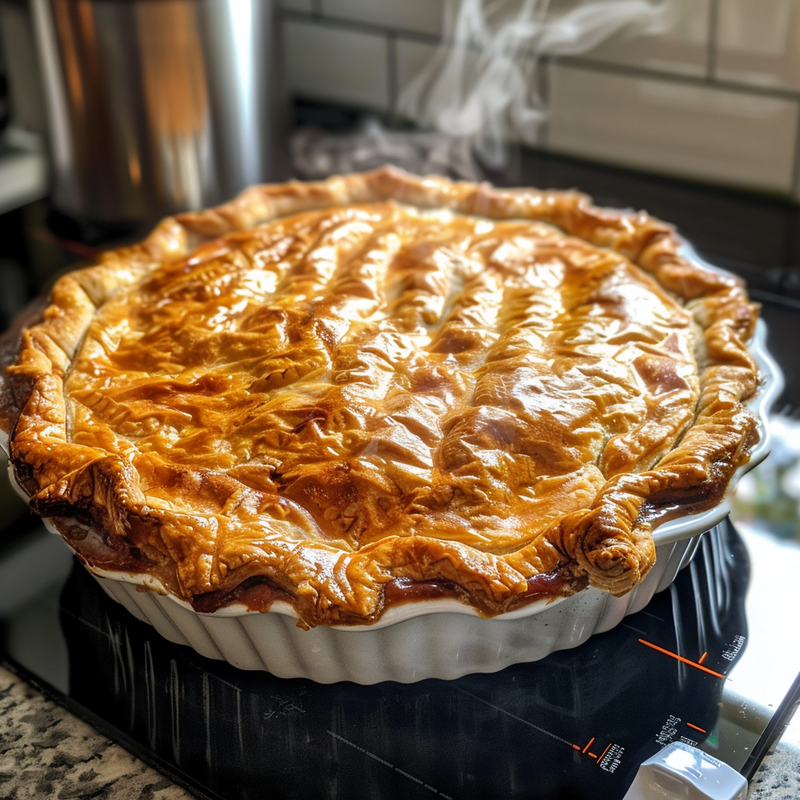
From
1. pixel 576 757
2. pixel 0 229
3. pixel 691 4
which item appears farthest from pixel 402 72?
pixel 576 757

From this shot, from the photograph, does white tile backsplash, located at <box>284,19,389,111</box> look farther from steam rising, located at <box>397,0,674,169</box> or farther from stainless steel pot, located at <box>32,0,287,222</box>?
stainless steel pot, located at <box>32,0,287,222</box>

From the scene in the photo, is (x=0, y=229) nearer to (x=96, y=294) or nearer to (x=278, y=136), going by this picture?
(x=278, y=136)

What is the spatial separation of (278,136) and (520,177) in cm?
52

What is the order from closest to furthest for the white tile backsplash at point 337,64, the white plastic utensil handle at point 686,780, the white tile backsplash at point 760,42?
the white plastic utensil handle at point 686,780 → the white tile backsplash at point 760,42 → the white tile backsplash at point 337,64

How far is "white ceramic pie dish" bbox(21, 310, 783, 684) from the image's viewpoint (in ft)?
2.93

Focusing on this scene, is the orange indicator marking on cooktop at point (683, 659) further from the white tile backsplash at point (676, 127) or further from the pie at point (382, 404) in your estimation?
the white tile backsplash at point (676, 127)

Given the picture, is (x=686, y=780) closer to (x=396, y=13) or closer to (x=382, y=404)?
(x=382, y=404)

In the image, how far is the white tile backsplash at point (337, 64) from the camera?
2.29m

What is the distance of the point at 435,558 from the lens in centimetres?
87

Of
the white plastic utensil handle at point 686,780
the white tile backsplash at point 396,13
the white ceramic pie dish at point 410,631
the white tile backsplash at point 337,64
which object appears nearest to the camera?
the white plastic utensil handle at point 686,780

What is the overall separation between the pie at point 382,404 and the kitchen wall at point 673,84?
0.57m

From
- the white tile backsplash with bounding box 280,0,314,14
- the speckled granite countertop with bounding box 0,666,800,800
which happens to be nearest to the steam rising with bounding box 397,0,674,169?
the white tile backsplash with bounding box 280,0,314,14

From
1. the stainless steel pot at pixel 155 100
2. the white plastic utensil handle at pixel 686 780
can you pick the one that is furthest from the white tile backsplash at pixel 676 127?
the white plastic utensil handle at pixel 686 780

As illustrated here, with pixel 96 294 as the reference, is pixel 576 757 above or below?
below
